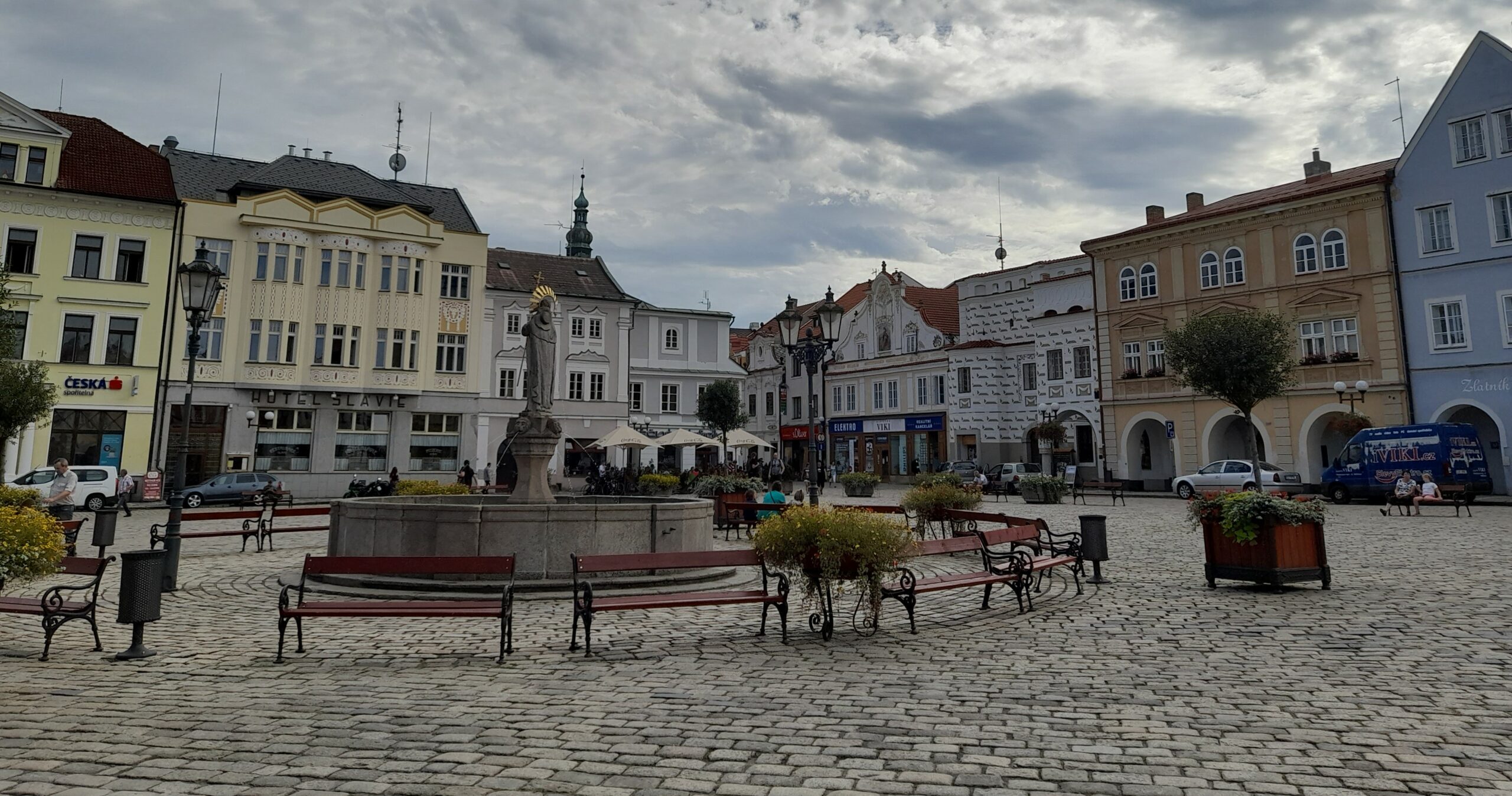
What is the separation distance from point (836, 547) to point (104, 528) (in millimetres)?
14734

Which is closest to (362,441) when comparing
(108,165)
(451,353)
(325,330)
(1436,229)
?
(325,330)

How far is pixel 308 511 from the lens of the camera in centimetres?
1719

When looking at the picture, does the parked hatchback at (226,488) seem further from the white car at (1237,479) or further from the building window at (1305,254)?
the building window at (1305,254)

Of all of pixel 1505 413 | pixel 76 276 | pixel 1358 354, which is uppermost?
pixel 76 276

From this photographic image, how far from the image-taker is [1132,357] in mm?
40219

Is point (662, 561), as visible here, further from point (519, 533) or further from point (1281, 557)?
point (1281, 557)

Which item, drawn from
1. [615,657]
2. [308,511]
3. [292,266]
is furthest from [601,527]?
[292,266]

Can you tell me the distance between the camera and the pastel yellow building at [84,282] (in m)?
32.5

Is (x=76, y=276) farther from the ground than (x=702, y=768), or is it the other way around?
(x=76, y=276)

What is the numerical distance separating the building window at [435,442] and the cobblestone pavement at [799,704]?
30.2 metres

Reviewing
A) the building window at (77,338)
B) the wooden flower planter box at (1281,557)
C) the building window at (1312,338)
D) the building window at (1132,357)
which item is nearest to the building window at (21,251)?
the building window at (77,338)

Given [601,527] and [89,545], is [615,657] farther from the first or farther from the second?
[89,545]

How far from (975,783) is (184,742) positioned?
185 inches

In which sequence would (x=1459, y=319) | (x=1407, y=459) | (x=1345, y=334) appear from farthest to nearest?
(x=1345, y=334) → (x=1459, y=319) → (x=1407, y=459)
